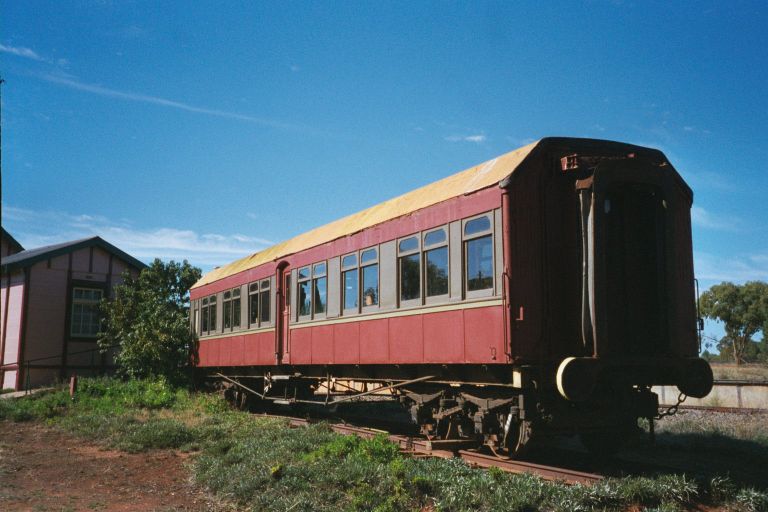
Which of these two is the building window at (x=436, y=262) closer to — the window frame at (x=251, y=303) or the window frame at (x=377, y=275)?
the window frame at (x=377, y=275)

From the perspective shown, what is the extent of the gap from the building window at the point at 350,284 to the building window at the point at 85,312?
16637 millimetres

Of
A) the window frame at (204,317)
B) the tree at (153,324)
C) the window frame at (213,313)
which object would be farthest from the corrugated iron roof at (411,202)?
A: the tree at (153,324)

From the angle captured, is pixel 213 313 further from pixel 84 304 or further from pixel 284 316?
pixel 84 304

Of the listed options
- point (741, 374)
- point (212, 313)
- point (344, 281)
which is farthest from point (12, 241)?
point (741, 374)

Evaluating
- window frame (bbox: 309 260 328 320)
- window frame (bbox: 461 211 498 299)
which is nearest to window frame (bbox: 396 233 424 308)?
window frame (bbox: 461 211 498 299)

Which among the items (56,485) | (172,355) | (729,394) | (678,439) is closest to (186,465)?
(56,485)

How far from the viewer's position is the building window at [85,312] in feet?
84.3

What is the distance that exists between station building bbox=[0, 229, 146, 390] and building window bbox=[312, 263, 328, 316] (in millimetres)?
14148

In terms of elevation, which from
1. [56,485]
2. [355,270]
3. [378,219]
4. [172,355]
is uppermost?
[378,219]

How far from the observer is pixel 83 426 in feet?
49.7

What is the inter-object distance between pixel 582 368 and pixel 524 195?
2308 millimetres

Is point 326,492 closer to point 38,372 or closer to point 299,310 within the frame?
point 299,310

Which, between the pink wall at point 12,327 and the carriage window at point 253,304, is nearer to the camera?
the carriage window at point 253,304

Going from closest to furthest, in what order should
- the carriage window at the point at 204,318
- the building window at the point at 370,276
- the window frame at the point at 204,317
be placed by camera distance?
1. the building window at the point at 370,276
2. the window frame at the point at 204,317
3. the carriage window at the point at 204,318
